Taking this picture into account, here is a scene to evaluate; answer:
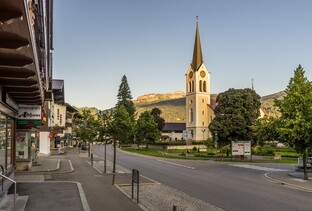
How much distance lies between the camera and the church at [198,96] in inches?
4134

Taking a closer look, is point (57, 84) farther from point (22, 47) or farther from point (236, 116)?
point (22, 47)

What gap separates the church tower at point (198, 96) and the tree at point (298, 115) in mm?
78822

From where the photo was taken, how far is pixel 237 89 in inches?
2084

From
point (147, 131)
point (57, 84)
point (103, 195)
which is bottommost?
point (103, 195)

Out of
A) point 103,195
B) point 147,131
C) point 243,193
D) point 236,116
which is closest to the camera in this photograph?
point 103,195

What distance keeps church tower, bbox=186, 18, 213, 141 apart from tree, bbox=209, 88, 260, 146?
51.4 meters

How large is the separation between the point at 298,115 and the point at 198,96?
82.6 metres

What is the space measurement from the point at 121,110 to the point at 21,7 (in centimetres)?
2316

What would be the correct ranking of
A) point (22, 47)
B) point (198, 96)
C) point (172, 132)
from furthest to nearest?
point (172, 132) < point (198, 96) < point (22, 47)

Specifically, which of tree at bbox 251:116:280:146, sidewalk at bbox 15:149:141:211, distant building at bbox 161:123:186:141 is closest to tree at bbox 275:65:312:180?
tree at bbox 251:116:280:146

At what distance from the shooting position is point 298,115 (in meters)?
24.0

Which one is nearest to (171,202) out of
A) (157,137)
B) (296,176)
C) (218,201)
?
(218,201)

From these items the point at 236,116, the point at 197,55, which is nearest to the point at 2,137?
the point at 236,116

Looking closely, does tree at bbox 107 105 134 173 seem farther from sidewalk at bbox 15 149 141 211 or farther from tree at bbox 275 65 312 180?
tree at bbox 275 65 312 180
